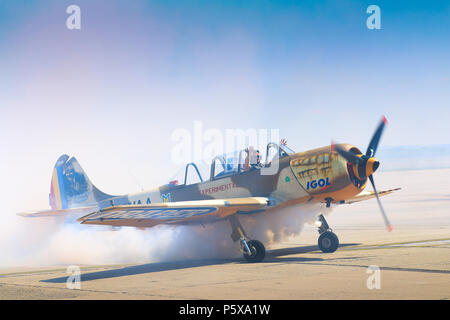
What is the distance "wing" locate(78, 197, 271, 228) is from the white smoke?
0.91m

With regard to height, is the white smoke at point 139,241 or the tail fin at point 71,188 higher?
the tail fin at point 71,188

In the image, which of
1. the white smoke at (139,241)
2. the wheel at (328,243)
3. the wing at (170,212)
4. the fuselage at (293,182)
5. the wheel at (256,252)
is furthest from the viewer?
the white smoke at (139,241)

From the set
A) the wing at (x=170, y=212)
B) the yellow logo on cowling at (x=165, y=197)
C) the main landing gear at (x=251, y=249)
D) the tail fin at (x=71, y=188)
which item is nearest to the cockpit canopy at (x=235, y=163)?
the yellow logo on cowling at (x=165, y=197)

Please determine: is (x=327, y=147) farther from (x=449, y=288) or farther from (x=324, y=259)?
(x=449, y=288)

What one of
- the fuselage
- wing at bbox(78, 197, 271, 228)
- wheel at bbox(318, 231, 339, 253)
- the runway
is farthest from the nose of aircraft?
wing at bbox(78, 197, 271, 228)

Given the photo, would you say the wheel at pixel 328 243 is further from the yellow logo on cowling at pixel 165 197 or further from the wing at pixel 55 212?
the wing at pixel 55 212

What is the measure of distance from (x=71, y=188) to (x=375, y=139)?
13013mm

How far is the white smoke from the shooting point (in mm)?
16109

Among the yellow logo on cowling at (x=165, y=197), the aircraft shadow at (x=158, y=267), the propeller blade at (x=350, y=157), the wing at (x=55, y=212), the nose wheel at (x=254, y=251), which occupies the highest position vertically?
the propeller blade at (x=350, y=157)

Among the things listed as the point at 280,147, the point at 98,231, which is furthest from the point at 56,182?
the point at 280,147

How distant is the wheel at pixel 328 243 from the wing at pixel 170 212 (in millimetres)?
1930

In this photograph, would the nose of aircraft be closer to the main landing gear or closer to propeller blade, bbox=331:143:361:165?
propeller blade, bbox=331:143:361:165

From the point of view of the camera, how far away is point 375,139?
15250 mm

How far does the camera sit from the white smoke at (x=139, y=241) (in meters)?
16.1
